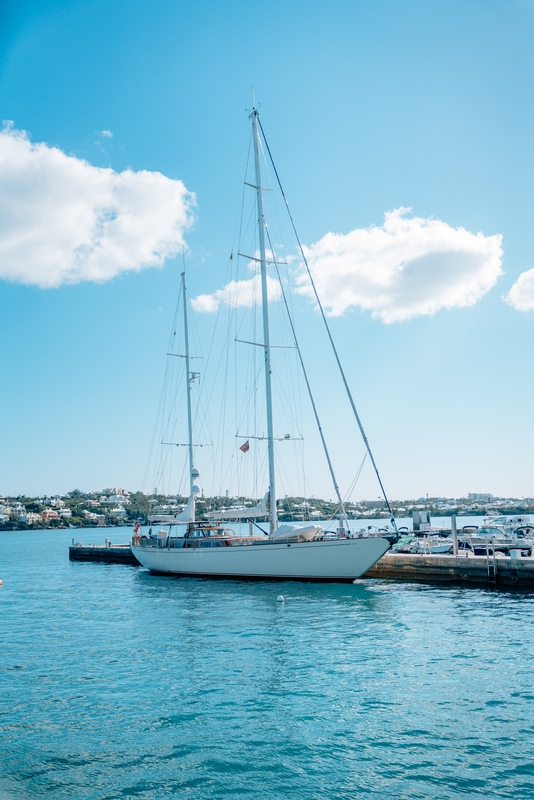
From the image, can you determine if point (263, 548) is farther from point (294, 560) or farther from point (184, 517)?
point (184, 517)

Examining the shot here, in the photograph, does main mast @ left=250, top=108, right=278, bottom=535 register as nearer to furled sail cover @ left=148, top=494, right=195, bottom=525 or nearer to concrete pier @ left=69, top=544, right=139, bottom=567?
furled sail cover @ left=148, top=494, right=195, bottom=525

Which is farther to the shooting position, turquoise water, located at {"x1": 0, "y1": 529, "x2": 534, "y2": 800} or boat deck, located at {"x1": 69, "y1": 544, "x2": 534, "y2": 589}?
boat deck, located at {"x1": 69, "y1": 544, "x2": 534, "y2": 589}

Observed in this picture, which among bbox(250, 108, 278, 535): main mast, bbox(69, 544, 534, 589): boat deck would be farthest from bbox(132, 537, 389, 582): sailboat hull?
bbox(69, 544, 534, 589): boat deck

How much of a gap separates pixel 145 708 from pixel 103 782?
335 cm

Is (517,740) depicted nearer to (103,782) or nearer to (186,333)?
(103,782)

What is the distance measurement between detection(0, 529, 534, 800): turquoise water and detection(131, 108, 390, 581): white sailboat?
17.2 feet

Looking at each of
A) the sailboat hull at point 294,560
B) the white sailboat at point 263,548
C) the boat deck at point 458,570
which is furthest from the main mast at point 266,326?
the boat deck at point 458,570

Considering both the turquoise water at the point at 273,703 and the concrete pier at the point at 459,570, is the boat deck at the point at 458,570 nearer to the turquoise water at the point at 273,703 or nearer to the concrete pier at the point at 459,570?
the concrete pier at the point at 459,570

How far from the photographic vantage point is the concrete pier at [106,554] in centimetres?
5531

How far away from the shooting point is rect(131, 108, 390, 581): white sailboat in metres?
29.2

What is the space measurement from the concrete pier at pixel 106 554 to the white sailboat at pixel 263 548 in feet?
49.6

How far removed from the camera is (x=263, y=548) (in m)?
30.9

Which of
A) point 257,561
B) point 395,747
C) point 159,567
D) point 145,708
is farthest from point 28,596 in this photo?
point 395,747

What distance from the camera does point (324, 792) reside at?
852cm
